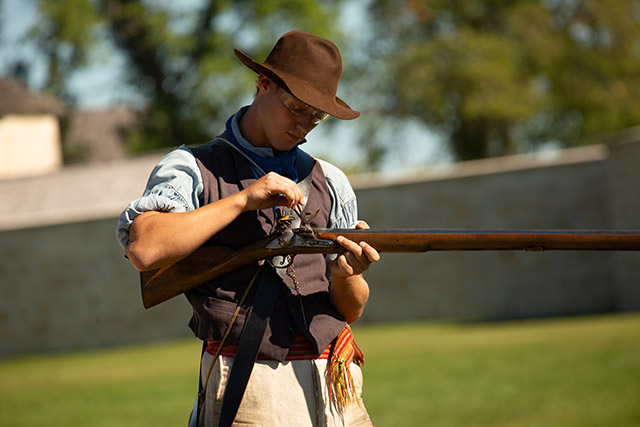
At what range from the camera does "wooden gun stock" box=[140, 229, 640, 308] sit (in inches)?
131

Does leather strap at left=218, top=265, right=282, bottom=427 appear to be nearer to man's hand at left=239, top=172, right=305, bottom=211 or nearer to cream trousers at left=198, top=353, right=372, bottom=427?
cream trousers at left=198, top=353, right=372, bottom=427

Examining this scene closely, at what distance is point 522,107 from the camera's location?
37.1 meters

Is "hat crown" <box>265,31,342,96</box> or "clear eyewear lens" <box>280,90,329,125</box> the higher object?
"hat crown" <box>265,31,342,96</box>

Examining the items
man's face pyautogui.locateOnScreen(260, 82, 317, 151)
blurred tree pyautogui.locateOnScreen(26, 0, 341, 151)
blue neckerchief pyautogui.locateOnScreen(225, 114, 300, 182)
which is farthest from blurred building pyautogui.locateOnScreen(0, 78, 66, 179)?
man's face pyautogui.locateOnScreen(260, 82, 317, 151)

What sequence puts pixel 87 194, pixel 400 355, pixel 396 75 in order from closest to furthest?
pixel 400 355 < pixel 87 194 < pixel 396 75

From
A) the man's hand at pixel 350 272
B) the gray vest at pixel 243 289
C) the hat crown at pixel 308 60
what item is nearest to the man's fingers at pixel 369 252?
the man's hand at pixel 350 272

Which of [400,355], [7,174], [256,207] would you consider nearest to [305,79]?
[256,207]

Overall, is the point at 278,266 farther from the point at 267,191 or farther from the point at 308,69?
the point at 308,69

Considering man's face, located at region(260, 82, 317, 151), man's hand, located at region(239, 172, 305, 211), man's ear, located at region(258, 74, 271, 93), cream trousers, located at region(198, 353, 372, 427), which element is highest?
man's ear, located at region(258, 74, 271, 93)

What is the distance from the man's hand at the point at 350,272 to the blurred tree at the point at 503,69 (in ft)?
111

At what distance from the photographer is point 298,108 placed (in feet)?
10.9

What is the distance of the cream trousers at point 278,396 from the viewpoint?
3.29 m

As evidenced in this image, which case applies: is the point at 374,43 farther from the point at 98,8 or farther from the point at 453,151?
the point at 98,8

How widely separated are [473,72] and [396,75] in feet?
12.2
